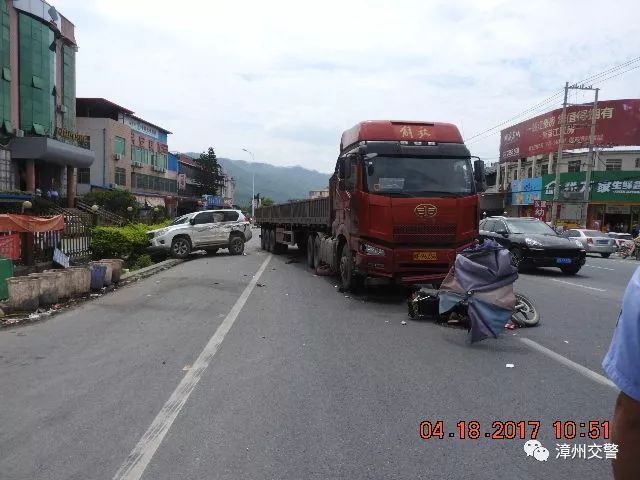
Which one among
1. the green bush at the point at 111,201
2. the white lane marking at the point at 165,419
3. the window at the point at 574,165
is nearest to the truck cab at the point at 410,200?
the white lane marking at the point at 165,419

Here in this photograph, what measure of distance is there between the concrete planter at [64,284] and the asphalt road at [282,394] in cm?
115

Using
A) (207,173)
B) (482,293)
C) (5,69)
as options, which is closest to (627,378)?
(482,293)

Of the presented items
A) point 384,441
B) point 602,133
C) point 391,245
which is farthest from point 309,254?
point 602,133

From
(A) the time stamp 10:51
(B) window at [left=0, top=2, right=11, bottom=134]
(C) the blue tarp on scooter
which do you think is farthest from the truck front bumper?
(B) window at [left=0, top=2, right=11, bottom=134]

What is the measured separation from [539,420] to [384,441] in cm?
137

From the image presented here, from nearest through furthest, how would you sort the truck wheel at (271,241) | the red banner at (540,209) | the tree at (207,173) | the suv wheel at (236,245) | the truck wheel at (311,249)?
the truck wheel at (311,249), the suv wheel at (236,245), the truck wheel at (271,241), the red banner at (540,209), the tree at (207,173)

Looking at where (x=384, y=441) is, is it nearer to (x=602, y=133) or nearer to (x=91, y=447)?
(x=91, y=447)

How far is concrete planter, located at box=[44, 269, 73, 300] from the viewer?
10.2 metres

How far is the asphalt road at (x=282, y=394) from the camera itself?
360 cm

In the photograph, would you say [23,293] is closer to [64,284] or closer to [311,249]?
[64,284]

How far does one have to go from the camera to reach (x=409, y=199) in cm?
973

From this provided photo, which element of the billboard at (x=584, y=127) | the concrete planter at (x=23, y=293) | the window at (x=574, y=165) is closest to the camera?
the concrete planter at (x=23, y=293)

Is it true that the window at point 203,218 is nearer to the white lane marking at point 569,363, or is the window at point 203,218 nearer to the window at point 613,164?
the white lane marking at point 569,363

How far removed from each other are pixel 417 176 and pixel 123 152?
169 ft
